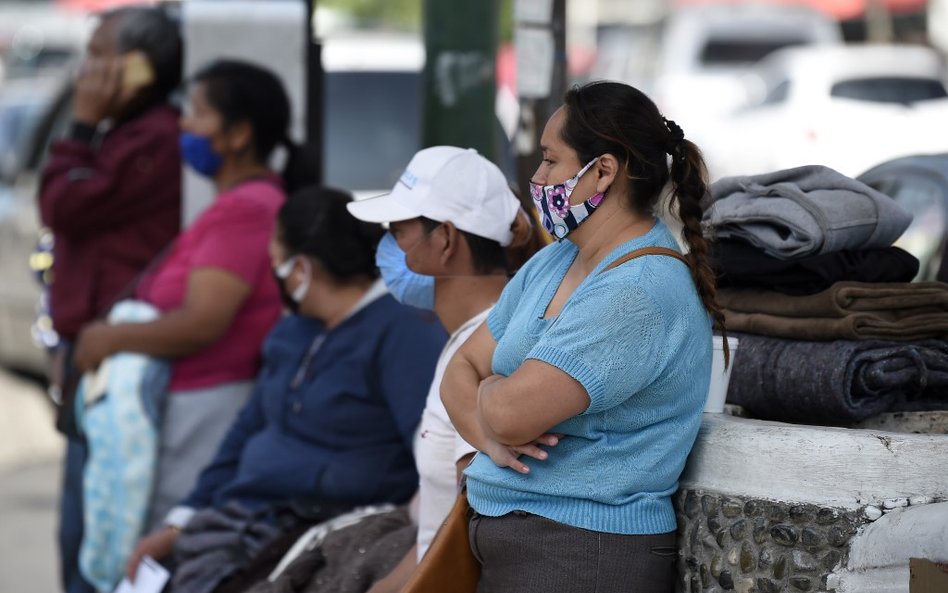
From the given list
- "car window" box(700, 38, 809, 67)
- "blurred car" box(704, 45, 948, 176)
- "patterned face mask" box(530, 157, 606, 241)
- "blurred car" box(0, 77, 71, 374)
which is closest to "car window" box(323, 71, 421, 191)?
"blurred car" box(0, 77, 71, 374)

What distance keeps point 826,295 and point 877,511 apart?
555mm

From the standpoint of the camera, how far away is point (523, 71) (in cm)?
460

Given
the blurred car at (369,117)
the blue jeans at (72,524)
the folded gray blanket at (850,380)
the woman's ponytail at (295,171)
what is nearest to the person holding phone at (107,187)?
the blue jeans at (72,524)

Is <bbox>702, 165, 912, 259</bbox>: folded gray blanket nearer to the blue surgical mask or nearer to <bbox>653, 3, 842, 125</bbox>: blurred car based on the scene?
the blue surgical mask

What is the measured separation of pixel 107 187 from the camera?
529cm

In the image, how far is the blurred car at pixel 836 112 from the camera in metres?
10.9

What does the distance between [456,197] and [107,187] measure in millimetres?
2395

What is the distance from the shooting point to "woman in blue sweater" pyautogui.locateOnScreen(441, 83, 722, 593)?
260cm

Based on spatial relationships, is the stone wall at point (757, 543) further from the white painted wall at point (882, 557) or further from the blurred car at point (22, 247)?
the blurred car at point (22, 247)

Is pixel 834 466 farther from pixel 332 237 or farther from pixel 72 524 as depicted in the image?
pixel 72 524

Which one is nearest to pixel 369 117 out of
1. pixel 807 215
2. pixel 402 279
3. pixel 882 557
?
pixel 402 279

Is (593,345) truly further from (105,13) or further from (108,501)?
A: (105,13)

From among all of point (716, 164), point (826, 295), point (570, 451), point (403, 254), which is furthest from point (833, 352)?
point (716, 164)

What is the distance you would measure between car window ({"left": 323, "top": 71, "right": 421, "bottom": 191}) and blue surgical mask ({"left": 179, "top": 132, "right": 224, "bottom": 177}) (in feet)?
8.62
